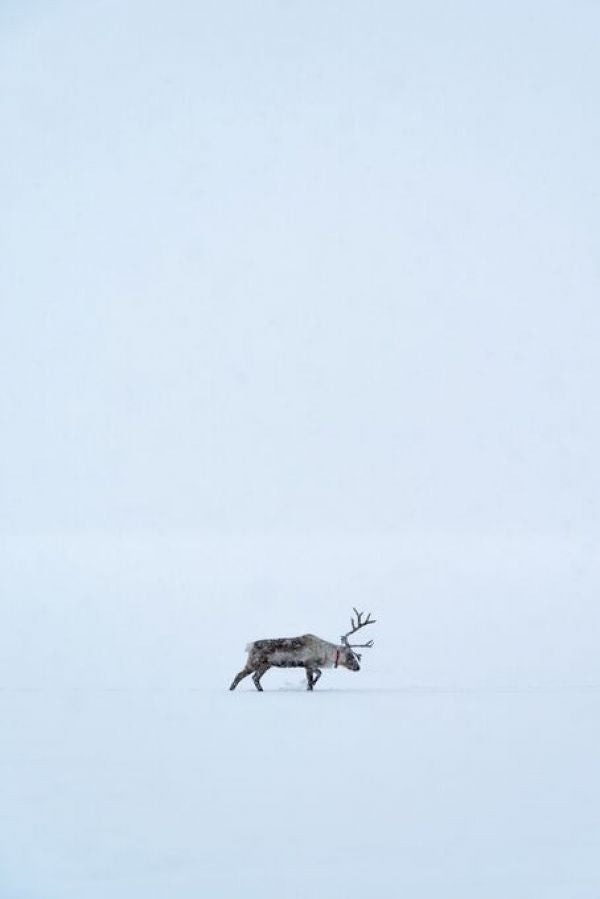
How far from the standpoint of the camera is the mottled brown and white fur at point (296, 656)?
19391 millimetres

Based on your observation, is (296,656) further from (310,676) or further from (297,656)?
(310,676)

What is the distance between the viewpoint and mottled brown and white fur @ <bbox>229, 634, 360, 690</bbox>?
63.6 feet

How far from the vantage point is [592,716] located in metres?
15.8

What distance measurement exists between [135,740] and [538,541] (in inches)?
3281

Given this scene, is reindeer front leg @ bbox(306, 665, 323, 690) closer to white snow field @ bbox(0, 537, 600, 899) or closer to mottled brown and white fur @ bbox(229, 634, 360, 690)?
mottled brown and white fur @ bbox(229, 634, 360, 690)

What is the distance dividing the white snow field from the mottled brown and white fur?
422 millimetres

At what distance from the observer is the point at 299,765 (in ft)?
40.5

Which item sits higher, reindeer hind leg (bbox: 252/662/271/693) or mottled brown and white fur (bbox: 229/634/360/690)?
mottled brown and white fur (bbox: 229/634/360/690)

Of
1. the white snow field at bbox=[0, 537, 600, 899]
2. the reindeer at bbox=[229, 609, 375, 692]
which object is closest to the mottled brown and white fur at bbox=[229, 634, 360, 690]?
the reindeer at bbox=[229, 609, 375, 692]

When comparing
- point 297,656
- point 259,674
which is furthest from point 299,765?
point 297,656

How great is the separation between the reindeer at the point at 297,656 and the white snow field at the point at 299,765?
426 millimetres

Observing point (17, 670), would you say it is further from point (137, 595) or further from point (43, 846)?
point (137, 595)

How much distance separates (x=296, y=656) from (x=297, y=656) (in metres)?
0.02

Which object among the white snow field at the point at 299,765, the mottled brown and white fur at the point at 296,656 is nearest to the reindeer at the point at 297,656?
the mottled brown and white fur at the point at 296,656
